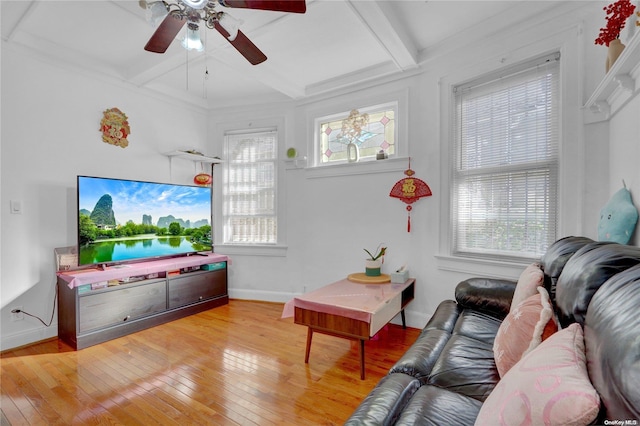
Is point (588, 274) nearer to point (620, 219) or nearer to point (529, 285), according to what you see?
point (529, 285)

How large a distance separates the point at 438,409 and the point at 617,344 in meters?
0.65

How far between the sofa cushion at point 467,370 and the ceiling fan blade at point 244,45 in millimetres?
2199

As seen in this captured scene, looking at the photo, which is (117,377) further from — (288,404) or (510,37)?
(510,37)

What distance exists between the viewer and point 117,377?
215cm

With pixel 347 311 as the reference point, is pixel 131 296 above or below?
below

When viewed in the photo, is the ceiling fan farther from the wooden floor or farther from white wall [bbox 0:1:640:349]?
the wooden floor

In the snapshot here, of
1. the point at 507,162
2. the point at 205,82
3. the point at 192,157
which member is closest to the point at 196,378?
the point at 192,157

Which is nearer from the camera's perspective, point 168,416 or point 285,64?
point 168,416

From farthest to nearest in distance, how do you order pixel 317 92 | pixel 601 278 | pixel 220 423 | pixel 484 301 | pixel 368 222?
pixel 317 92, pixel 368 222, pixel 484 301, pixel 220 423, pixel 601 278

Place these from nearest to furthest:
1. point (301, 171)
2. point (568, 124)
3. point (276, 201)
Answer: point (568, 124) → point (301, 171) → point (276, 201)

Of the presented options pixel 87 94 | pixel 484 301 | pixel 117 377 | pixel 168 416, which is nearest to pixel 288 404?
pixel 168 416

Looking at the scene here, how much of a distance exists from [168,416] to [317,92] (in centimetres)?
346

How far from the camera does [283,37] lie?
2.67 meters

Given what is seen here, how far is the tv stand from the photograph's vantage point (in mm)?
2641
